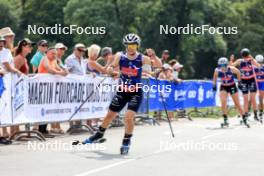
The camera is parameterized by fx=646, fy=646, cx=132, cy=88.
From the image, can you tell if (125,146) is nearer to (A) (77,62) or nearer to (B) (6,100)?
(B) (6,100)

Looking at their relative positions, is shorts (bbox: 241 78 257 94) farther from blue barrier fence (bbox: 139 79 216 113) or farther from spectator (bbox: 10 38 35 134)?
spectator (bbox: 10 38 35 134)

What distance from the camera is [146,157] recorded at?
1109 centimetres

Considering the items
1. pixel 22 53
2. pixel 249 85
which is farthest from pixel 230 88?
pixel 22 53

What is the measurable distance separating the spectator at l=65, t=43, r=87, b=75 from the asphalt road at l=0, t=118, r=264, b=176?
187 centimetres

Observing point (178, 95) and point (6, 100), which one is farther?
point (178, 95)

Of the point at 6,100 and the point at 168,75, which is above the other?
the point at 168,75

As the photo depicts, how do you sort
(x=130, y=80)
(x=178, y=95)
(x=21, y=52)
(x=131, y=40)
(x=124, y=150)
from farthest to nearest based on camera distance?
1. (x=178, y=95)
2. (x=21, y=52)
3. (x=130, y=80)
4. (x=131, y=40)
5. (x=124, y=150)

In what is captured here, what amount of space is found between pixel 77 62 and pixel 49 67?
1.70 metres

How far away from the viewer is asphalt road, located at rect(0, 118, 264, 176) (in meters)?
9.32

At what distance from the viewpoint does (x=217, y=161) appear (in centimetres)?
1062

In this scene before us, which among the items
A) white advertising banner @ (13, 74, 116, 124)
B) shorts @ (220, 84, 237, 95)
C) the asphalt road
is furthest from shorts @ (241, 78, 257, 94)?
the asphalt road

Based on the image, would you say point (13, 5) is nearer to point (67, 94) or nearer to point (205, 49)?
point (205, 49)

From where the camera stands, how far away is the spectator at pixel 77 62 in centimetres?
1648

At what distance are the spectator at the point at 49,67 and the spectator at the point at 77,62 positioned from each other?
103 cm
